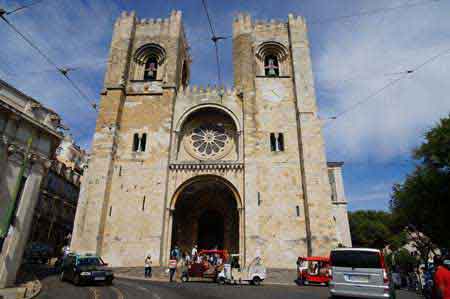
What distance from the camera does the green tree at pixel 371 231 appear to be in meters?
39.3

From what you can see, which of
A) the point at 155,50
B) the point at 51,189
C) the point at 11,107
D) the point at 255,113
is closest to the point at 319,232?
the point at 255,113

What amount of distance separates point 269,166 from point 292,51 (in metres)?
8.87

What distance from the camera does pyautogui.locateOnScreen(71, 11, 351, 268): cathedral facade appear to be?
55.8 ft

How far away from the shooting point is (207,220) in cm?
2195

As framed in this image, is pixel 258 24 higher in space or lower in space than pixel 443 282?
higher

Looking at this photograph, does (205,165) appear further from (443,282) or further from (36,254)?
(443,282)

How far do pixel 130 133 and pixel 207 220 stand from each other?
27.0 feet

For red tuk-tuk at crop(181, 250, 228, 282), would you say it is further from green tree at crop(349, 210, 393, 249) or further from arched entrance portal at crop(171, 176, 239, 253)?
green tree at crop(349, 210, 393, 249)

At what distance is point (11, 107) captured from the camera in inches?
392

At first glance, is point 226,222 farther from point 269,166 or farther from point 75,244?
point 75,244

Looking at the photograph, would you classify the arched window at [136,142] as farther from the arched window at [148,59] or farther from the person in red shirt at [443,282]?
the person in red shirt at [443,282]

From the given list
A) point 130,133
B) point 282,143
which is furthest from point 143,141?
point 282,143

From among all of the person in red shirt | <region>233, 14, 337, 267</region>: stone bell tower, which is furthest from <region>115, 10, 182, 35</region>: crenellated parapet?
the person in red shirt

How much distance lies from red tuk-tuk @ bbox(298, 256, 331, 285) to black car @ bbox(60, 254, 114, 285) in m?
8.45
